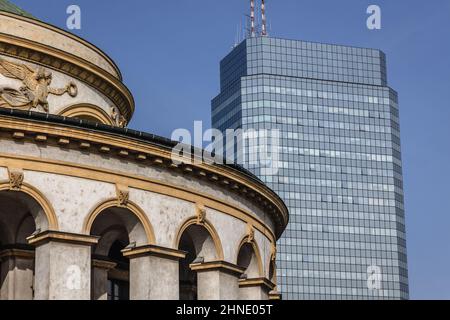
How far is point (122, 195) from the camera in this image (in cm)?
3675

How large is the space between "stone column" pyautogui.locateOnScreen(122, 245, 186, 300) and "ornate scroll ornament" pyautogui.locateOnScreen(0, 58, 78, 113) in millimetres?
8796

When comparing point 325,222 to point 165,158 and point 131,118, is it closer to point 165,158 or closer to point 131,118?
point 131,118

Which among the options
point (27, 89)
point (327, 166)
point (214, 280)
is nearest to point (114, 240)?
point (214, 280)

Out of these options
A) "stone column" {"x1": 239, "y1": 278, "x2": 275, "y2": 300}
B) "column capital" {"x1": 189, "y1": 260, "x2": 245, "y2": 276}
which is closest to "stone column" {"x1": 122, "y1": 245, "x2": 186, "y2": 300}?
"column capital" {"x1": 189, "y1": 260, "x2": 245, "y2": 276}

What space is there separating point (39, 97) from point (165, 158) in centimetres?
811

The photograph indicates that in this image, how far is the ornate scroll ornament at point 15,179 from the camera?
113 feet

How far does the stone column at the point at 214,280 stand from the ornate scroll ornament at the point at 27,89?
9.81m

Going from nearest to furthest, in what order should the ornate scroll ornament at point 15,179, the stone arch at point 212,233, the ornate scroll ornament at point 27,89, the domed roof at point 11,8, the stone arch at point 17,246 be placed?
1. the ornate scroll ornament at point 15,179
2. the stone arch at point 17,246
3. the stone arch at point 212,233
4. the ornate scroll ornament at point 27,89
5. the domed roof at point 11,8

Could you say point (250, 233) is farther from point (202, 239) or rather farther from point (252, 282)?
point (202, 239)

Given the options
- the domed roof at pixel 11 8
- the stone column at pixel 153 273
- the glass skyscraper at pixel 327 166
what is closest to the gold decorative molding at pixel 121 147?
the stone column at pixel 153 273

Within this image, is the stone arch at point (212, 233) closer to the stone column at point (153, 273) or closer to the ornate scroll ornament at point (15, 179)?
the stone column at point (153, 273)

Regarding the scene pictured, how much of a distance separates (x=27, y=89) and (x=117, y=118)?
23.3ft

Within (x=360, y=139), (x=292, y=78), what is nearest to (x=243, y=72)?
(x=292, y=78)

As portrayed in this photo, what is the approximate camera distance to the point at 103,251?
3950 cm
